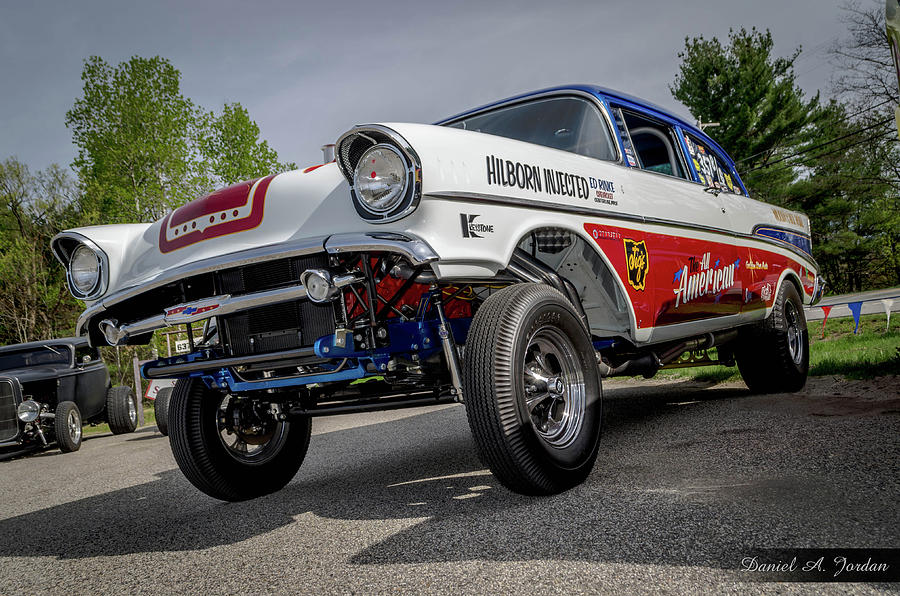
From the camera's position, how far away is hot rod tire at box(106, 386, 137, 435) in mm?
10328

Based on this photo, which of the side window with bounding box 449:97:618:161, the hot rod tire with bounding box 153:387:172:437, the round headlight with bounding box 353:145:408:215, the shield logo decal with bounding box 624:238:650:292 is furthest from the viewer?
the hot rod tire with bounding box 153:387:172:437

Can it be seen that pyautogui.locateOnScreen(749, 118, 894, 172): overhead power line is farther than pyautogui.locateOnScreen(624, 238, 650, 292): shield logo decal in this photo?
Yes

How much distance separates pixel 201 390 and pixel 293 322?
2.88 feet

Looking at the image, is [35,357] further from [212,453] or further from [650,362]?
[650,362]

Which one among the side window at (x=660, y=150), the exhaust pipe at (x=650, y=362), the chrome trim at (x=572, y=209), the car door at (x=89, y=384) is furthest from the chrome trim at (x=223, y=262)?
the car door at (x=89, y=384)

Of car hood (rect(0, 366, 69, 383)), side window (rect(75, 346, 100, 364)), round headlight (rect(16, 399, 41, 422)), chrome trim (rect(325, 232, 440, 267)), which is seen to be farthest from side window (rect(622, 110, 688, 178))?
side window (rect(75, 346, 100, 364))

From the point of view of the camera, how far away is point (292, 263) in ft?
8.85

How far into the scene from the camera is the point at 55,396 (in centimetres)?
923

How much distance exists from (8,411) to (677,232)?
8.29 metres

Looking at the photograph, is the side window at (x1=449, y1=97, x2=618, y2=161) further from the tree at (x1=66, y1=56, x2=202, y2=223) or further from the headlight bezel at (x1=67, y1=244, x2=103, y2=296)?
the tree at (x1=66, y1=56, x2=202, y2=223)

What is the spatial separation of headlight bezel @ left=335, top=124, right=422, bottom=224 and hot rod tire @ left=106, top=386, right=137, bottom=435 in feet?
30.9

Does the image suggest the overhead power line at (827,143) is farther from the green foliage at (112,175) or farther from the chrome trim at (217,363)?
the chrome trim at (217,363)

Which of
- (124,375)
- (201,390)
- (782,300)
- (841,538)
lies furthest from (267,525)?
(124,375)

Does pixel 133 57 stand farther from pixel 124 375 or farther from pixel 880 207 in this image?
pixel 880 207
